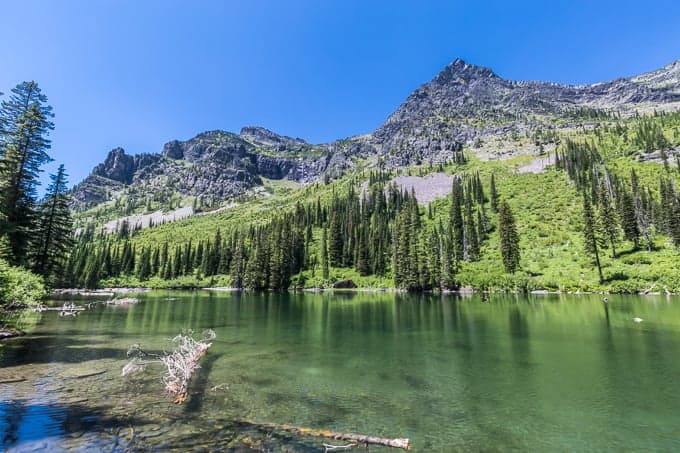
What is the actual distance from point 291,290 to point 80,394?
3585 inches

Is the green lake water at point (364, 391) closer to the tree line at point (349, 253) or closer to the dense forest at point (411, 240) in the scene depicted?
the dense forest at point (411, 240)

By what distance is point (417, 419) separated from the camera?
12695 millimetres

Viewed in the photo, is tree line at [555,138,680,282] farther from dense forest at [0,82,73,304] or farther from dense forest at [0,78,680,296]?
dense forest at [0,82,73,304]

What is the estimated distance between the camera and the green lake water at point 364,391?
10961 mm

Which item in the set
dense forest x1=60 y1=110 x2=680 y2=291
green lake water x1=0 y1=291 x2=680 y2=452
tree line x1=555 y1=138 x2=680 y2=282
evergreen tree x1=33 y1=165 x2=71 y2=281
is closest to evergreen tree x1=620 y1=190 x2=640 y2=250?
tree line x1=555 y1=138 x2=680 y2=282

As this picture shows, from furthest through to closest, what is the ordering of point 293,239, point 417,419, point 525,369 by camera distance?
point 293,239, point 525,369, point 417,419

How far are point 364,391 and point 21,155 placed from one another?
43.0 meters

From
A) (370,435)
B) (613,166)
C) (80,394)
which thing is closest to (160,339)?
(80,394)

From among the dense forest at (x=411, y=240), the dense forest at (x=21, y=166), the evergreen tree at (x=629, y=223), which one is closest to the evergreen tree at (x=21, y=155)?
the dense forest at (x=21, y=166)

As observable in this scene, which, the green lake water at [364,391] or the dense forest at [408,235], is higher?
the dense forest at [408,235]

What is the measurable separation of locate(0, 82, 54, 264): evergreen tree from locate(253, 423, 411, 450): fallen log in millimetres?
38258

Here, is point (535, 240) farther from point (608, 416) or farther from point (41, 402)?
point (41, 402)

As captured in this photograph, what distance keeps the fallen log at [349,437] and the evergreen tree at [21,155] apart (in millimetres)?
38258

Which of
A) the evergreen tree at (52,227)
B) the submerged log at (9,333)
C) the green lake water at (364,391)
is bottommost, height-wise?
the green lake water at (364,391)
